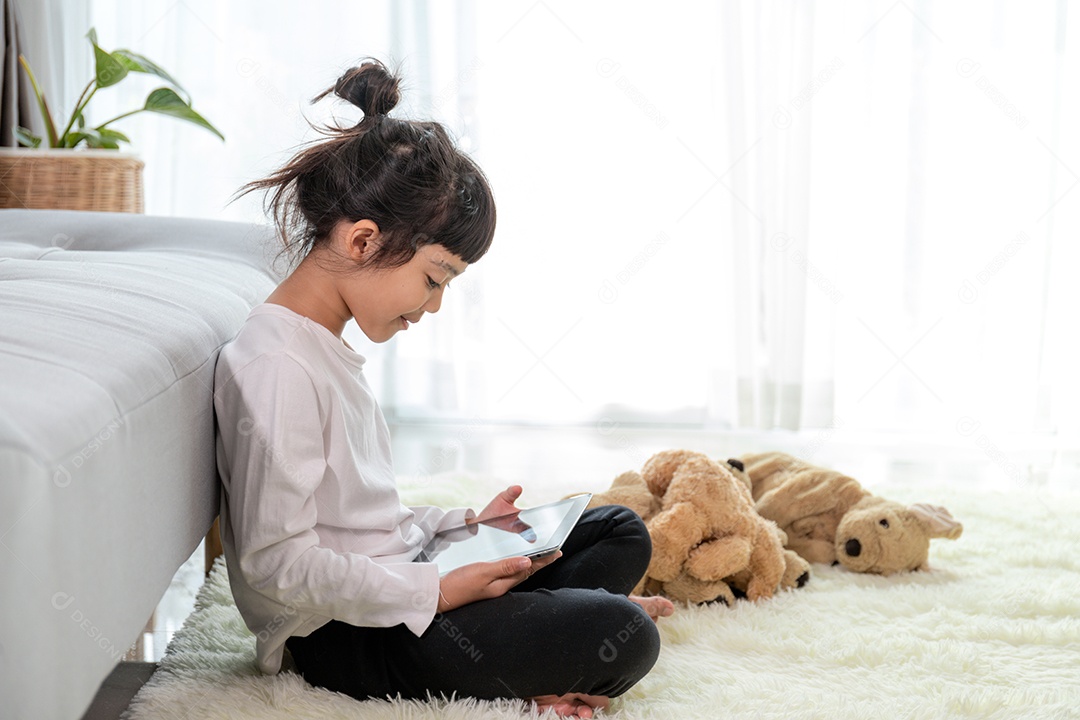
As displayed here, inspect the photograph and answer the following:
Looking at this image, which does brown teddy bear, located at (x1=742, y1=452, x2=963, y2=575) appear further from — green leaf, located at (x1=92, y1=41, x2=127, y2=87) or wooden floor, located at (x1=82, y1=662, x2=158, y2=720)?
green leaf, located at (x1=92, y1=41, x2=127, y2=87)

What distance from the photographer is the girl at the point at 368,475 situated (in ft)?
2.76

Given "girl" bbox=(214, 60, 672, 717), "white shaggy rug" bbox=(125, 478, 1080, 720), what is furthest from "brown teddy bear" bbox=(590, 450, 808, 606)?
"girl" bbox=(214, 60, 672, 717)

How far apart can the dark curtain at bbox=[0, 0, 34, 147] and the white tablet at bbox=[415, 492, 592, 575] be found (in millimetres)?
1609

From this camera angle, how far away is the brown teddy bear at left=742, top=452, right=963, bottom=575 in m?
1.36

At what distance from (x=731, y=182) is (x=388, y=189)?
1.60 metres

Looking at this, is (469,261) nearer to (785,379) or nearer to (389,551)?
(389,551)

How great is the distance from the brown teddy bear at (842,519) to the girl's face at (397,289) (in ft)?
2.34

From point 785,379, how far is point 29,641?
6.87 ft

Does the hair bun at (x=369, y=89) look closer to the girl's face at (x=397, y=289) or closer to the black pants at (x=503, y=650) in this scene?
the girl's face at (x=397, y=289)

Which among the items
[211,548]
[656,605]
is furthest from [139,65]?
[656,605]

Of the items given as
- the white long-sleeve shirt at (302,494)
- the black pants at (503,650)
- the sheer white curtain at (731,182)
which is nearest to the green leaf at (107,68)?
the sheer white curtain at (731,182)

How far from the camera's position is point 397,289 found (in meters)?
0.93

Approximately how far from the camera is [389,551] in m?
0.95

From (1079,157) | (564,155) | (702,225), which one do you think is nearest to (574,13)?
(564,155)
